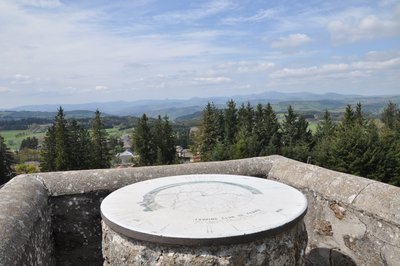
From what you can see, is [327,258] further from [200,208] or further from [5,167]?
→ [5,167]

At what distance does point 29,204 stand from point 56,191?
778mm

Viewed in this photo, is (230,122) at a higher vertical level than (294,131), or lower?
higher

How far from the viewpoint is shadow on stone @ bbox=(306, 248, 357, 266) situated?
14.1 ft

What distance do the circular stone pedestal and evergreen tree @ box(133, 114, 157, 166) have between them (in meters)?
51.3

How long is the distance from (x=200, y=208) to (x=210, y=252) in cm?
64

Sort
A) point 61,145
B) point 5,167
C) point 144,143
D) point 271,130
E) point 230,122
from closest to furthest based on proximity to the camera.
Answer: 1. point 61,145
2. point 5,167
3. point 144,143
4. point 271,130
5. point 230,122

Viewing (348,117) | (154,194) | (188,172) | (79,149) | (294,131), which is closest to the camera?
(154,194)

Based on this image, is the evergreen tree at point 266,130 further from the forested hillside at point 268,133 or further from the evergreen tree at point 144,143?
the evergreen tree at point 144,143

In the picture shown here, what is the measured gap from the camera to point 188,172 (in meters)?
5.30

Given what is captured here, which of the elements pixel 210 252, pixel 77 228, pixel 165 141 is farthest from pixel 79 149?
pixel 210 252

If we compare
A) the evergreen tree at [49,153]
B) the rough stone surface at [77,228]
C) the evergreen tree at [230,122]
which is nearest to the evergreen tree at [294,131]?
the evergreen tree at [230,122]

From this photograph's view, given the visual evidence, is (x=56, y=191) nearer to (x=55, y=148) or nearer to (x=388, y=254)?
(x=388, y=254)

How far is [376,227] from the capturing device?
12.7 ft

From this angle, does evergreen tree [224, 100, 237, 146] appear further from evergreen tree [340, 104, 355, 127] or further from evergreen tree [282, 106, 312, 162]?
evergreen tree [340, 104, 355, 127]
